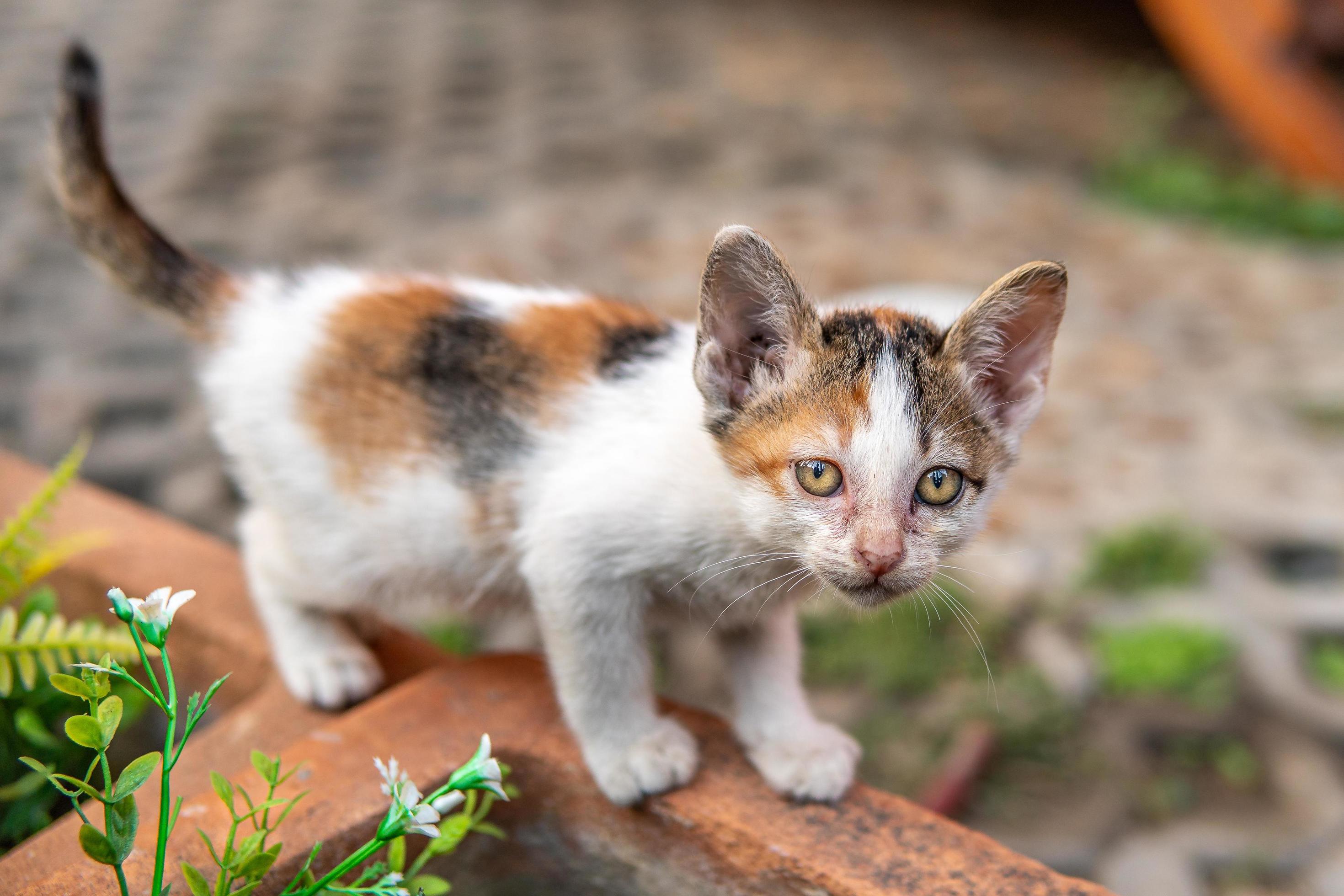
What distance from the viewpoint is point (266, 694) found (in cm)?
179

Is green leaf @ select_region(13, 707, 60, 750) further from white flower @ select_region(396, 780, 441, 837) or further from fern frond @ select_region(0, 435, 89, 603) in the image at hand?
white flower @ select_region(396, 780, 441, 837)

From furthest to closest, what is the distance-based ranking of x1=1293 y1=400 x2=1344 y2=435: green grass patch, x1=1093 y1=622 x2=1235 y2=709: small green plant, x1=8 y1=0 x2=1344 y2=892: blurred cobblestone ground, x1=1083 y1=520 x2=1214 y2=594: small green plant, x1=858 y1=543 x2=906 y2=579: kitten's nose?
x1=1293 y1=400 x2=1344 y2=435: green grass patch < x1=8 y1=0 x2=1344 y2=892: blurred cobblestone ground < x1=1083 y1=520 x2=1214 y2=594: small green plant < x1=1093 y1=622 x2=1235 y2=709: small green plant < x1=858 y1=543 x2=906 y2=579: kitten's nose

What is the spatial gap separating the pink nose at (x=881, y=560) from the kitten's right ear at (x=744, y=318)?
0.29 m

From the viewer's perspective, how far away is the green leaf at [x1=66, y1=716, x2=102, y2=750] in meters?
1.00

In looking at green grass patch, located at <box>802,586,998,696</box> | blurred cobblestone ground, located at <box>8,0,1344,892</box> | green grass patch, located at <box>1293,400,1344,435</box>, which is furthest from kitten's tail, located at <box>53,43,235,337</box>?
green grass patch, located at <box>1293,400,1344,435</box>

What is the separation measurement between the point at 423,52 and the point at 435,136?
114 centimetres

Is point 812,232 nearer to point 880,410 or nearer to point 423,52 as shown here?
point 423,52

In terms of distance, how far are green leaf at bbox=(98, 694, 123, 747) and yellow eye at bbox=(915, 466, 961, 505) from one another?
0.95 metres

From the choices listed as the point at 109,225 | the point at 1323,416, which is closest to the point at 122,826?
the point at 109,225

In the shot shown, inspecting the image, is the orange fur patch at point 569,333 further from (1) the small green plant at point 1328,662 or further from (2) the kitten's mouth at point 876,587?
(1) the small green plant at point 1328,662

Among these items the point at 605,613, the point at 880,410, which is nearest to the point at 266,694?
the point at 605,613

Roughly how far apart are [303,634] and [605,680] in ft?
1.96

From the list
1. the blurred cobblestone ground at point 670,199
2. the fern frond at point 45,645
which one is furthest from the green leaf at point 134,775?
the blurred cobblestone ground at point 670,199

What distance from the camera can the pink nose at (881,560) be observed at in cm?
132
